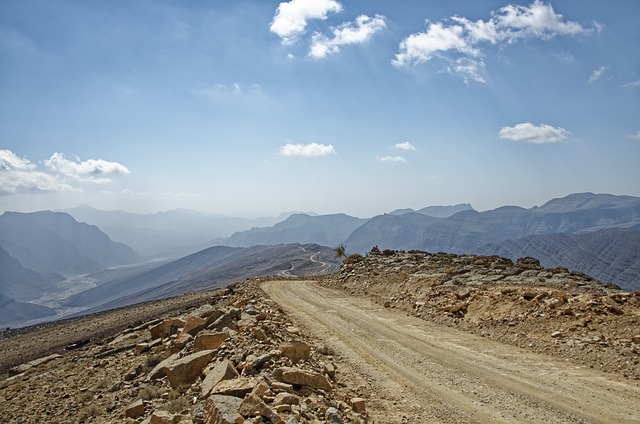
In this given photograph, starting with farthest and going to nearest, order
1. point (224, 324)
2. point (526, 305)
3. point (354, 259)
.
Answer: point (354, 259), point (526, 305), point (224, 324)

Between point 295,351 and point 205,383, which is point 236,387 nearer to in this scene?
point 205,383

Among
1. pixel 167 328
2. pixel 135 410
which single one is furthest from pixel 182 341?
pixel 167 328

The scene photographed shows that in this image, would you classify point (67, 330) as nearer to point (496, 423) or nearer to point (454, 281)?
point (454, 281)

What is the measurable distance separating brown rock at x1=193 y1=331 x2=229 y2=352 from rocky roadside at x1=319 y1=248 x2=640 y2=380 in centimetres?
1045

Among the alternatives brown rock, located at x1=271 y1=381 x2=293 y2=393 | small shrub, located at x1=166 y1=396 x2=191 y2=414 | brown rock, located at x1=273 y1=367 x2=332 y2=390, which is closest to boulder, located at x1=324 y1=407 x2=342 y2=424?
brown rock, located at x1=271 y1=381 x2=293 y2=393

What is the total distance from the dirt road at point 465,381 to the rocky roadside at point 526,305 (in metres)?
1.00

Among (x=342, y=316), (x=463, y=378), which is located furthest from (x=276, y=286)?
(x=463, y=378)

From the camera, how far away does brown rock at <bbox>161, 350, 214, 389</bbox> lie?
11.3m

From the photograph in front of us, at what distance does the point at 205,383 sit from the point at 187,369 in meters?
1.71

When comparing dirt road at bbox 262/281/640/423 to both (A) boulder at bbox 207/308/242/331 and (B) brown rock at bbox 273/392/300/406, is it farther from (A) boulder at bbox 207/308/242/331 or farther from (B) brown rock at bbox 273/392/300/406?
(A) boulder at bbox 207/308/242/331

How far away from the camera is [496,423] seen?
8.44 m

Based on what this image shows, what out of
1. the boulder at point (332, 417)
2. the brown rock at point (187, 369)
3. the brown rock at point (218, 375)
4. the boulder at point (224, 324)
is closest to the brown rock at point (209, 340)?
the brown rock at point (187, 369)

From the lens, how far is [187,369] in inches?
453

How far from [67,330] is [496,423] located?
4533cm
